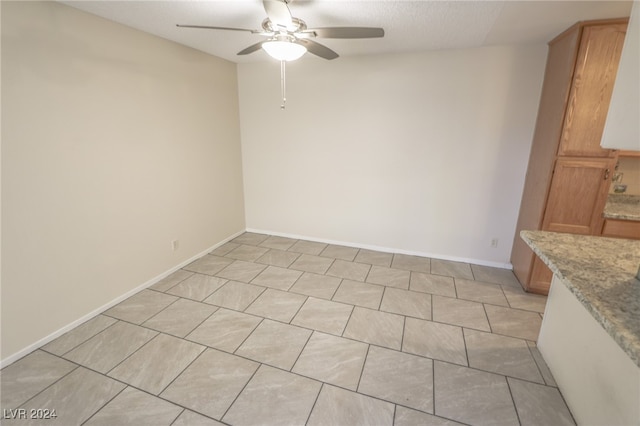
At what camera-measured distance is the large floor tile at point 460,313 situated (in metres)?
2.39

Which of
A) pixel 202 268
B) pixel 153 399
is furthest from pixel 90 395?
pixel 202 268

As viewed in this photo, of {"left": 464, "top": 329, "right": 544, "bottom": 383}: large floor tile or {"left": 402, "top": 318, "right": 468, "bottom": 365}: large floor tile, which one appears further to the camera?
{"left": 402, "top": 318, "right": 468, "bottom": 365}: large floor tile

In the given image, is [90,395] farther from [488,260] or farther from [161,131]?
[488,260]

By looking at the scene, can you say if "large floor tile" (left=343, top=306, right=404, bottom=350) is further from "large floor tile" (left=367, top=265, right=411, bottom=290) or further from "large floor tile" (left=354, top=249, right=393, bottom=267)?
"large floor tile" (left=354, top=249, right=393, bottom=267)

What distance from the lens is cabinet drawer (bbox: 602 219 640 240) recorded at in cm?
240

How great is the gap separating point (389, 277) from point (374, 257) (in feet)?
1.70

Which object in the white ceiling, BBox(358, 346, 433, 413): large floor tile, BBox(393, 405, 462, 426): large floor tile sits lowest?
BBox(393, 405, 462, 426): large floor tile

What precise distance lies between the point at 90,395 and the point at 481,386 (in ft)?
7.73

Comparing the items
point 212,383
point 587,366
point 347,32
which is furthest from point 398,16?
point 212,383

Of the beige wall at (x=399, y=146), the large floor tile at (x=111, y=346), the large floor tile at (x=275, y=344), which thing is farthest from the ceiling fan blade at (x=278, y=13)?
the large floor tile at (x=111, y=346)

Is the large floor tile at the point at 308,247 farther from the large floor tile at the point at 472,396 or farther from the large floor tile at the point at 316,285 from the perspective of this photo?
the large floor tile at the point at 472,396

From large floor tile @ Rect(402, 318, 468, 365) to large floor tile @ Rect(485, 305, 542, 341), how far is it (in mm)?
349

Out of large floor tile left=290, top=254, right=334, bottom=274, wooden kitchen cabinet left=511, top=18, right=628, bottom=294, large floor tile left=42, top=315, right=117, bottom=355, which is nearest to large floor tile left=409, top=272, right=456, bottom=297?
wooden kitchen cabinet left=511, top=18, right=628, bottom=294

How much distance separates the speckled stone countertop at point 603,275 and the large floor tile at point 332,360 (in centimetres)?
129
